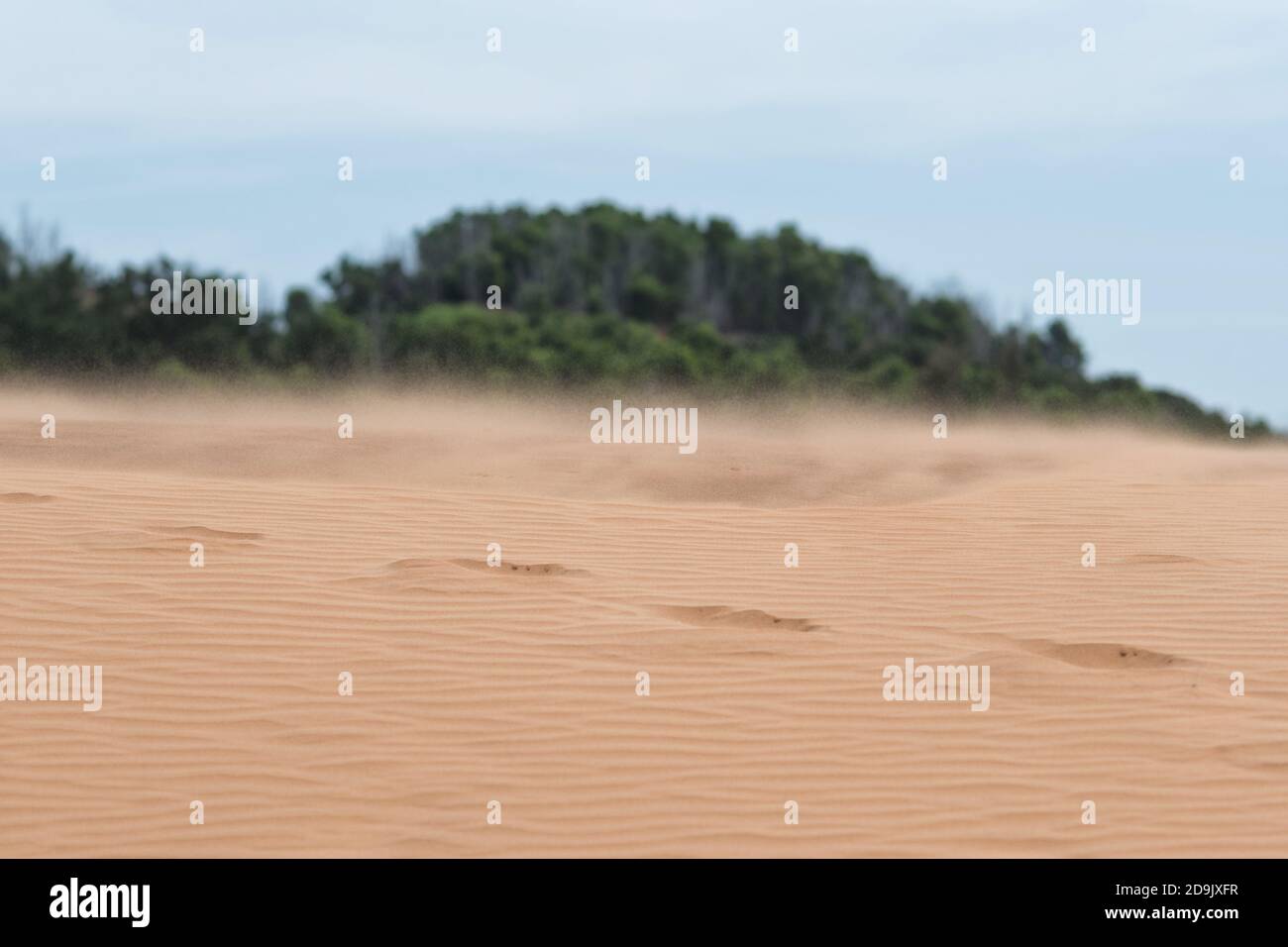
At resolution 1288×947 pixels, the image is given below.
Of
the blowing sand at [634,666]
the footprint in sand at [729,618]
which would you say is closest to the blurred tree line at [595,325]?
the blowing sand at [634,666]

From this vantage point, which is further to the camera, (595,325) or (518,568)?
(595,325)

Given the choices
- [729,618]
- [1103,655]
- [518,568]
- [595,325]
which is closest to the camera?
[1103,655]

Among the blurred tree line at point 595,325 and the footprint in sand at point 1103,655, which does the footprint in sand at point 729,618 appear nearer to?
the footprint in sand at point 1103,655

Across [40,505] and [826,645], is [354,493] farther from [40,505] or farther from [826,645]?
[826,645]

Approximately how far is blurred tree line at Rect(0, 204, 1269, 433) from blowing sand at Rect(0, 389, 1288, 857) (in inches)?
739

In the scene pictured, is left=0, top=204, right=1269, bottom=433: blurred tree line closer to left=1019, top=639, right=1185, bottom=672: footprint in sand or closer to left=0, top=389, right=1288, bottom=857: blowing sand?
left=0, top=389, right=1288, bottom=857: blowing sand

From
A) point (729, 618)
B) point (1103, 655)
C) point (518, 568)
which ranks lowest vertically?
point (1103, 655)

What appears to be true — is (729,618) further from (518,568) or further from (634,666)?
(518,568)

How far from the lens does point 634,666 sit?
7.60 metres

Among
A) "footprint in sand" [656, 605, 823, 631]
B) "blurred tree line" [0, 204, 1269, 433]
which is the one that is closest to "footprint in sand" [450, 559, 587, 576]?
"footprint in sand" [656, 605, 823, 631]

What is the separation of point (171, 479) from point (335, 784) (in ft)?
18.4

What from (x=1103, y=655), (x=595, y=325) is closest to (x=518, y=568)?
(x=1103, y=655)

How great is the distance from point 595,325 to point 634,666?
36.4m

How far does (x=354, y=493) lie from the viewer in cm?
1103
